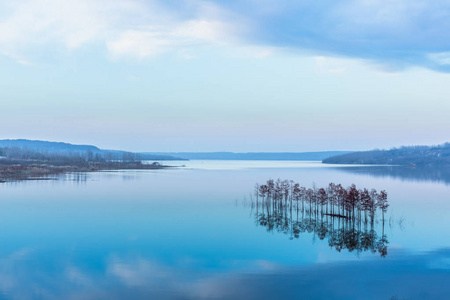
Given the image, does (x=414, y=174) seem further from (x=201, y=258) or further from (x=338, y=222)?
(x=201, y=258)

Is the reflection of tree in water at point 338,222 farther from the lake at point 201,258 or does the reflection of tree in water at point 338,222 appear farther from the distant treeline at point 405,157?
the distant treeline at point 405,157

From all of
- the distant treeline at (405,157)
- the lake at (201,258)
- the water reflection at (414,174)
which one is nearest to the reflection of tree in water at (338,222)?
the lake at (201,258)

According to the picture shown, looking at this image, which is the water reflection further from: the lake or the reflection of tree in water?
the lake

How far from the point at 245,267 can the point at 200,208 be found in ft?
42.6

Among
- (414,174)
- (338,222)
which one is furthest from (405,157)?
(338,222)

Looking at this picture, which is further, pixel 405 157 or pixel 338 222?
pixel 405 157

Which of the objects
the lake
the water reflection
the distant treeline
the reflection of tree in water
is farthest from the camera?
the distant treeline

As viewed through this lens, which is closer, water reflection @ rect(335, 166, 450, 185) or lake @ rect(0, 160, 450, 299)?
lake @ rect(0, 160, 450, 299)

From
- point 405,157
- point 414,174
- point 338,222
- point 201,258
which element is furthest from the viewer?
point 405,157

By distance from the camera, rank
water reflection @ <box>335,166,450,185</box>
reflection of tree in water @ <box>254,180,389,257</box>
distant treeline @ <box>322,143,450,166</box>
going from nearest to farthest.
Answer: reflection of tree in water @ <box>254,180,389,257</box> → water reflection @ <box>335,166,450,185</box> → distant treeline @ <box>322,143,450,166</box>

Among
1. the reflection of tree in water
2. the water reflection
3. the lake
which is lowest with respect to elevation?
the lake

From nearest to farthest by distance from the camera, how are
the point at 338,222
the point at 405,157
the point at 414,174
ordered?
the point at 338,222 → the point at 414,174 → the point at 405,157

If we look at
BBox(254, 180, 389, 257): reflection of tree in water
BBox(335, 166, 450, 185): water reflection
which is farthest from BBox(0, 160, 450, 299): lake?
BBox(335, 166, 450, 185): water reflection

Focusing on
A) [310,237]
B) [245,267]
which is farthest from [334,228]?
[245,267]
